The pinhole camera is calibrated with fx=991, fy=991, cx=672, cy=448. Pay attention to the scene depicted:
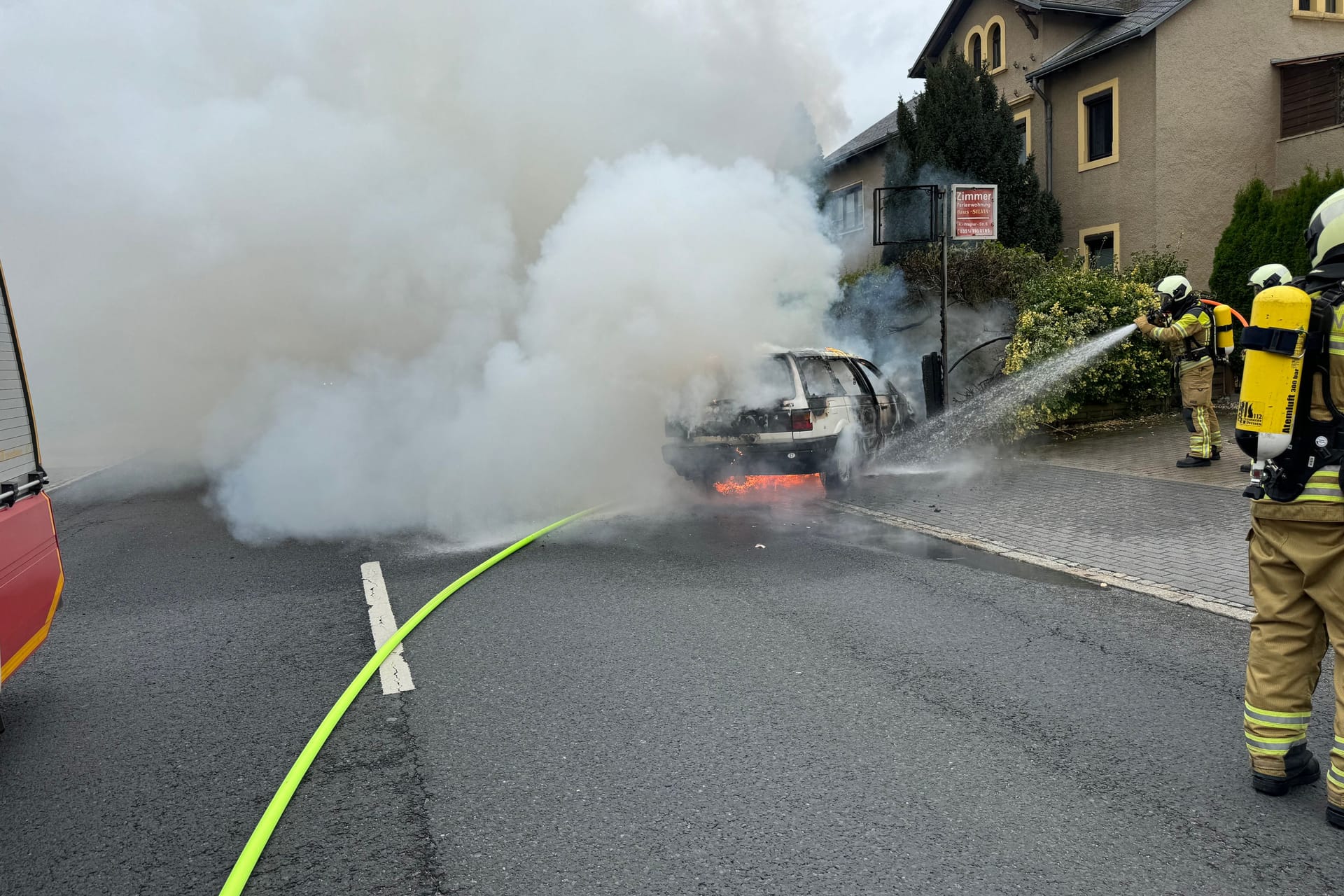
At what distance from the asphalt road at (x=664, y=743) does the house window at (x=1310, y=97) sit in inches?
562

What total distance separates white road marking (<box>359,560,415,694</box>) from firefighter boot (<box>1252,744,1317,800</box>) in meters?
3.36

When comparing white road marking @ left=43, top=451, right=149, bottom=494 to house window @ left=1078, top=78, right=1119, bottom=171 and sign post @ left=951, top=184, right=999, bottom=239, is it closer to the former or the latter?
sign post @ left=951, top=184, right=999, bottom=239

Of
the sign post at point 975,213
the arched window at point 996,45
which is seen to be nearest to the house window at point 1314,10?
the arched window at point 996,45

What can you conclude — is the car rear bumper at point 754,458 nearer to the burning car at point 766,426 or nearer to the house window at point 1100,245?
the burning car at point 766,426

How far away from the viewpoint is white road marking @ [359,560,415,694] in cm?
458

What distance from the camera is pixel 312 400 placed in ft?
30.5

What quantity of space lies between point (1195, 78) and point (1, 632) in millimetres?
18079

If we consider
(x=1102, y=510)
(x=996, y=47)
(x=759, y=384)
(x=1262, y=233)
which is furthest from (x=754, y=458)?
(x=996, y=47)

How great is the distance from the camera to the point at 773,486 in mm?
10164

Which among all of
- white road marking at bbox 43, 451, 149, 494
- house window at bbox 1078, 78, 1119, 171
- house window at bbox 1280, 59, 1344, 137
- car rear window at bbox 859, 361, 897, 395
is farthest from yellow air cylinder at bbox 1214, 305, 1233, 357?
white road marking at bbox 43, 451, 149, 494

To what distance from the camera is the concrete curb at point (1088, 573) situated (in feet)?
18.5

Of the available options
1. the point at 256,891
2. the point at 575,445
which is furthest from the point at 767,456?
the point at 256,891

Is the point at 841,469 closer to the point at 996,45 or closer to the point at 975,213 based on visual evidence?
the point at 975,213

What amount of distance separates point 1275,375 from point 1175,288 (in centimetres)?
785
